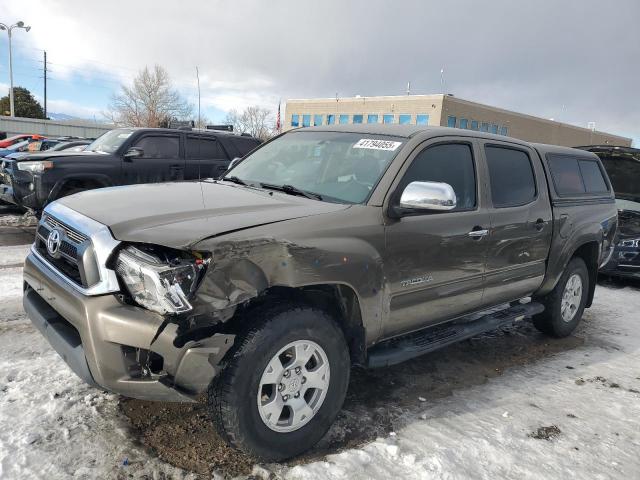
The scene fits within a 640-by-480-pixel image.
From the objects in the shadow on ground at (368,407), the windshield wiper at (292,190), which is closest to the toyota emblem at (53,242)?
the shadow on ground at (368,407)

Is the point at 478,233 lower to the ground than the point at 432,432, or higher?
higher

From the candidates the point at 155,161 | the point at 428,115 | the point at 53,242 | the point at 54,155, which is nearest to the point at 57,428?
the point at 53,242

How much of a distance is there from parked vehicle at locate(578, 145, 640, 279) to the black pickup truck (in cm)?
646

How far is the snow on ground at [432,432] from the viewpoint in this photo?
265cm

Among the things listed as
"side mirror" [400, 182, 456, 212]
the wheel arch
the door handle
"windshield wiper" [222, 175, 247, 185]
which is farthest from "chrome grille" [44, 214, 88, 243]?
the door handle

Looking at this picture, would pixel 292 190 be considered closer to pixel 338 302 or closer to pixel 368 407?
pixel 338 302

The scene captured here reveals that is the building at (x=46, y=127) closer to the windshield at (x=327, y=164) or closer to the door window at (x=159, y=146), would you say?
the door window at (x=159, y=146)

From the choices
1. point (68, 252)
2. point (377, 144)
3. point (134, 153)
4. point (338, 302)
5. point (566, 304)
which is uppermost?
point (377, 144)

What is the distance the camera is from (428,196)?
9.87 feet

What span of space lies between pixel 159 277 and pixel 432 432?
1960 millimetres

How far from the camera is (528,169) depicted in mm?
4578

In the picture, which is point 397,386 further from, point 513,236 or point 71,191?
point 71,191

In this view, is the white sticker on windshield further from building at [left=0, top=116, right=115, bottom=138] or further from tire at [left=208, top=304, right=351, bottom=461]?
building at [left=0, top=116, right=115, bottom=138]

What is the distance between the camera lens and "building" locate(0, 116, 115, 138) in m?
40.0
